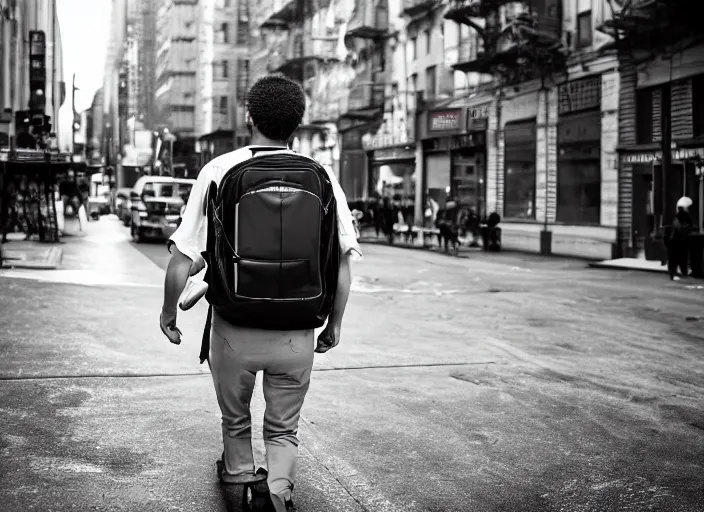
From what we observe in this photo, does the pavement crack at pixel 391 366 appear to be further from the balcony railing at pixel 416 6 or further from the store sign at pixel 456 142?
the balcony railing at pixel 416 6

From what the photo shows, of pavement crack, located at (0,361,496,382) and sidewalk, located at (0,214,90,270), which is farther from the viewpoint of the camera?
sidewalk, located at (0,214,90,270)

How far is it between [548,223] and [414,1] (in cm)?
1488

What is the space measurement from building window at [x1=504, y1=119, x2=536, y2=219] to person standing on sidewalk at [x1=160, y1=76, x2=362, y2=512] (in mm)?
29996

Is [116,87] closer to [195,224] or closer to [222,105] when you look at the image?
[222,105]

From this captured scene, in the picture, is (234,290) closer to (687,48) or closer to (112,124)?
(687,48)

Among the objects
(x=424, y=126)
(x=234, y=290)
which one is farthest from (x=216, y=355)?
(x=424, y=126)

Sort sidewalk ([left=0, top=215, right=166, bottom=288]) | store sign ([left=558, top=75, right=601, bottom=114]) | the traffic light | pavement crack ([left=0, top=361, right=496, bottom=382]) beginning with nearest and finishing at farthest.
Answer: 1. pavement crack ([left=0, top=361, right=496, bottom=382])
2. sidewalk ([left=0, top=215, right=166, bottom=288])
3. store sign ([left=558, top=75, right=601, bottom=114])
4. the traffic light

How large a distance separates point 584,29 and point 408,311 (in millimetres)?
20148

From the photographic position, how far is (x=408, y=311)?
13.2m

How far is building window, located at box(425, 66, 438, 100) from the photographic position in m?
42.1

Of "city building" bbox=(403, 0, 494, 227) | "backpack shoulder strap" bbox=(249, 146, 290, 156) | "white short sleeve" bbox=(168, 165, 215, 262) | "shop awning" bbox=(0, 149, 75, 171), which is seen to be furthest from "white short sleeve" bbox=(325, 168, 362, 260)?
"city building" bbox=(403, 0, 494, 227)

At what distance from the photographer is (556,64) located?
31.7 metres

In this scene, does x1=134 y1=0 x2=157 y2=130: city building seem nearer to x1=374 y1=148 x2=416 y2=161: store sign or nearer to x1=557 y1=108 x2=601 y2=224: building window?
x1=374 y1=148 x2=416 y2=161: store sign

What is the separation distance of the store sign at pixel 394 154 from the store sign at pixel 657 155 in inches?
659
